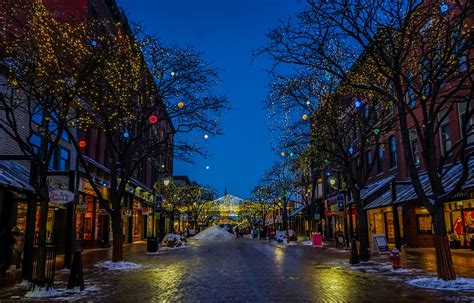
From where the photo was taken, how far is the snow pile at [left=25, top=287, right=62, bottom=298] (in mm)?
11961

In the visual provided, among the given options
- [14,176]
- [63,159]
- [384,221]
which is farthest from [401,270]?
[63,159]

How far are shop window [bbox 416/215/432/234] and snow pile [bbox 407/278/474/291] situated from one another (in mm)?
18949

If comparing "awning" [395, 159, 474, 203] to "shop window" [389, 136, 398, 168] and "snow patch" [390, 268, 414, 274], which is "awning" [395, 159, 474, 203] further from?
"snow patch" [390, 268, 414, 274]

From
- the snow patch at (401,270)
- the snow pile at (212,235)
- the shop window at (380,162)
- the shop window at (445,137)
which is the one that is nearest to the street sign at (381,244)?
the snow patch at (401,270)

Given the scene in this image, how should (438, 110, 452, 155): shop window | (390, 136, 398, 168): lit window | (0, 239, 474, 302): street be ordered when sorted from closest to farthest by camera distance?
(0, 239, 474, 302): street, (438, 110, 452, 155): shop window, (390, 136, 398, 168): lit window

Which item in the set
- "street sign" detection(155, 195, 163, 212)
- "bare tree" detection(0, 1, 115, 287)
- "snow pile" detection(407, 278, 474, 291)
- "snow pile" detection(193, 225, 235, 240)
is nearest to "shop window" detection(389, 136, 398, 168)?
"street sign" detection(155, 195, 163, 212)

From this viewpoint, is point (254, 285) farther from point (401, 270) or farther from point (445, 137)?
point (445, 137)

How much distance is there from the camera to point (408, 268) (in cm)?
1752

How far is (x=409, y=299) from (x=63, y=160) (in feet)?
79.7

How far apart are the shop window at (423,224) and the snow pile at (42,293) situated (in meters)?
25.1

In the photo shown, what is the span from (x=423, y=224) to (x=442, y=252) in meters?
19.4

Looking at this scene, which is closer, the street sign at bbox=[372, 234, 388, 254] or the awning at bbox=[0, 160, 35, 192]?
the awning at bbox=[0, 160, 35, 192]

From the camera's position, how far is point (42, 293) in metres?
12.1

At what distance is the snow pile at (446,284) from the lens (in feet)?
40.4
